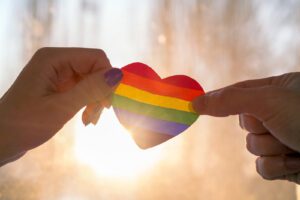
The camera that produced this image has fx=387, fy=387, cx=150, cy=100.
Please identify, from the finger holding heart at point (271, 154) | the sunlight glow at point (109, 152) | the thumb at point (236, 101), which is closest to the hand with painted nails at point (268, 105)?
the thumb at point (236, 101)

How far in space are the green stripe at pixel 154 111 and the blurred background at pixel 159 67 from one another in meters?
0.67

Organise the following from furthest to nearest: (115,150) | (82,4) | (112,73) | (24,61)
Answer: (82,4)
(24,61)
(115,150)
(112,73)

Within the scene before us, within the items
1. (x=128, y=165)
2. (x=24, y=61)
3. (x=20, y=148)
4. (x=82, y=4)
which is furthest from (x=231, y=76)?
(x=20, y=148)

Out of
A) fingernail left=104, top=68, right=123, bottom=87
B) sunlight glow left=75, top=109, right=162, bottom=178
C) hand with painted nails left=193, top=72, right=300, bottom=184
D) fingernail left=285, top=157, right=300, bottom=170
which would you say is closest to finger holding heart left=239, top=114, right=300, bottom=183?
fingernail left=285, top=157, right=300, bottom=170

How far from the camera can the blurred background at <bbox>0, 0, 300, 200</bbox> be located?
1340 millimetres

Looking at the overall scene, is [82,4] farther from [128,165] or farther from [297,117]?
[297,117]

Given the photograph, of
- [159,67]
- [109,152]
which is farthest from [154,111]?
[159,67]

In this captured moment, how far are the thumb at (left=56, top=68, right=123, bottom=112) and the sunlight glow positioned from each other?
0.68 metres

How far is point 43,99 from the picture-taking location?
1.85 ft

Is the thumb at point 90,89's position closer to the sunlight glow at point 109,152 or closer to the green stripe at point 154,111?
the green stripe at point 154,111

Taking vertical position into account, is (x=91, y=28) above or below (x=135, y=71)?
above

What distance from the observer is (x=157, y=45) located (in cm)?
151

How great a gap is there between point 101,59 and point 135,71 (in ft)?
0.20

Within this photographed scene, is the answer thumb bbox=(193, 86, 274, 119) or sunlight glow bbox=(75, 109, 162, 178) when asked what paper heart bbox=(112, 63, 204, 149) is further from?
sunlight glow bbox=(75, 109, 162, 178)
